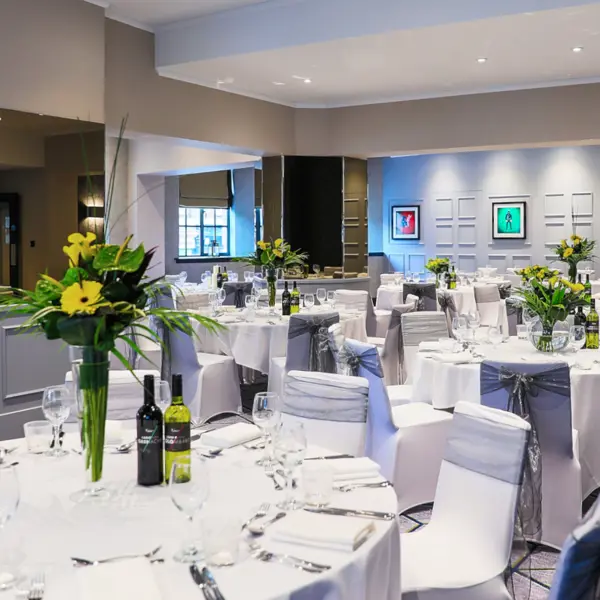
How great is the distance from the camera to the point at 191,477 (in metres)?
1.74

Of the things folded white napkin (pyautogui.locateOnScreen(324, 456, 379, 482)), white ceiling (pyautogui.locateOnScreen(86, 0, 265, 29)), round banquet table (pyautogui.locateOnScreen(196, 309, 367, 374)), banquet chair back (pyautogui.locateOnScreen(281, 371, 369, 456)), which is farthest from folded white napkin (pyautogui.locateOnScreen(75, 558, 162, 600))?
white ceiling (pyautogui.locateOnScreen(86, 0, 265, 29))

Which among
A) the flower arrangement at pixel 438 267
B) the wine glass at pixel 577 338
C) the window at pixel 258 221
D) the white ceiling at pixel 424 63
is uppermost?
the white ceiling at pixel 424 63

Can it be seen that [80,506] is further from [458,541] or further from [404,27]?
[404,27]

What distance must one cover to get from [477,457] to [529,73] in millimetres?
8098

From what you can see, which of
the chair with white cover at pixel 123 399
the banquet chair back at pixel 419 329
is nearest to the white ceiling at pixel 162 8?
the banquet chair back at pixel 419 329

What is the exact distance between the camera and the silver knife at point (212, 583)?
1477 mm

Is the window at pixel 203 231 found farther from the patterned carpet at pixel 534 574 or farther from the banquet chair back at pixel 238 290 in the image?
the patterned carpet at pixel 534 574

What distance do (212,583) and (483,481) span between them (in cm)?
119

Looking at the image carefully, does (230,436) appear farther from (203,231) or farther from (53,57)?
(203,231)

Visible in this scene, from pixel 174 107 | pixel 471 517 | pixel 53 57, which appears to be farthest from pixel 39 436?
pixel 174 107

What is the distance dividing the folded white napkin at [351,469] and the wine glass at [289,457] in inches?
8.0

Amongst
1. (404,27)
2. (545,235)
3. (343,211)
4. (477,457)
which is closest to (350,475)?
(477,457)

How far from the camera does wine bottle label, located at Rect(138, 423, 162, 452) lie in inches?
82.1

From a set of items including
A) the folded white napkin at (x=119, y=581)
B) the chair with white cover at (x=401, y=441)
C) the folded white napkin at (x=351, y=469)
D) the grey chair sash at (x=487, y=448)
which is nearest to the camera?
the folded white napkin at (x=119, y=581)
